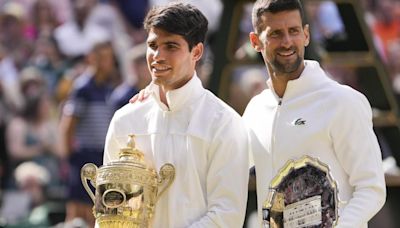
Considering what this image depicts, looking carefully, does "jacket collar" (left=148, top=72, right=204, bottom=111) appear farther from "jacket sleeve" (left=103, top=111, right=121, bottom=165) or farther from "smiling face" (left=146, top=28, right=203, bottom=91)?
"jacket sleeve" (left=103, top=111, right=121, bottom=165)

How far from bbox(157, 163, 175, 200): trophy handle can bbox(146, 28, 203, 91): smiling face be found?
1.34ft

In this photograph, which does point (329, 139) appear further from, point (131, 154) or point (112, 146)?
point (112, 146)

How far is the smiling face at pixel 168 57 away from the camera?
5824 mm

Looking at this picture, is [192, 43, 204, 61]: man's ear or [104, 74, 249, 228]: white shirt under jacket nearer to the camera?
[104, 74, 249, 228]: white shirt under jacket

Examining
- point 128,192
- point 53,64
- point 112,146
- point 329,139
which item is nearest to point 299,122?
point 329,139

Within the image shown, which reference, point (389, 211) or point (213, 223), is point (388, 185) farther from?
point (213, 223)

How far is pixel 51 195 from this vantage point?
487 inches

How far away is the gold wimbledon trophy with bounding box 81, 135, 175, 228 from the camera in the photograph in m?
5.71

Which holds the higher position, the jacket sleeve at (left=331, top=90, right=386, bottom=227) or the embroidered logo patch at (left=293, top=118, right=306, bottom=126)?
the embroidered logo patch at (left=293, top=118, right=306, bottom=126)

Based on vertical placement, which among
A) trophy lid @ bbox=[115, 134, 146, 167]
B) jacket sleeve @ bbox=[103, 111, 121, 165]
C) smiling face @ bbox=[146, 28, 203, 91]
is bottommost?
trophy lid @ bbox=[115, 134, 146, 167]

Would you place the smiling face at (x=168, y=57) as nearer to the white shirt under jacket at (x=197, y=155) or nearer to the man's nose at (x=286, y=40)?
the white shirt under jacket at (x=197, y=155)

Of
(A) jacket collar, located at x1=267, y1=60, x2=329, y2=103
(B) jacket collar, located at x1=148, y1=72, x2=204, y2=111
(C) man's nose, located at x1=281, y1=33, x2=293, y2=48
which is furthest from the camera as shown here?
(B) jacket collar, located at x1=148, y1=72, x2=204, y2=111

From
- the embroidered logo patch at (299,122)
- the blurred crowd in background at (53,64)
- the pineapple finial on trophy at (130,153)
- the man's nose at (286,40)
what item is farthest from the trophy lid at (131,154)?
the blurred crowd in background at (53,64)

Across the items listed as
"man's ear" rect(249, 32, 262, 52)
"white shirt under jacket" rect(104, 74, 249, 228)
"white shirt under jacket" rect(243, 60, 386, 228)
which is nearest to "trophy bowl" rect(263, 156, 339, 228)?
"white shirt under jacket" rect(243, 60, 386, 228)
